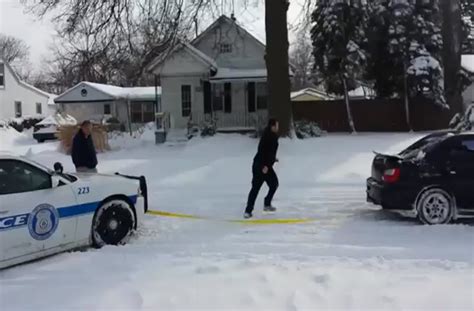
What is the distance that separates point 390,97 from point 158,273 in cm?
2902

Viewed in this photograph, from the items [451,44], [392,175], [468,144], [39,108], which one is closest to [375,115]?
[451,44]

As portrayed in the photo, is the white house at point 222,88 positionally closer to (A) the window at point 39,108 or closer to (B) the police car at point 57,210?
(B) the police car at point 57,210

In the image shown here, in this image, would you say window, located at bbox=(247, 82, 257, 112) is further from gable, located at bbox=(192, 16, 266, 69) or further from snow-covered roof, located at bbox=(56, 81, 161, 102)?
snow-covered roof, located at bbox=(56, 81, 161, 102)

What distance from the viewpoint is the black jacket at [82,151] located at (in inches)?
397

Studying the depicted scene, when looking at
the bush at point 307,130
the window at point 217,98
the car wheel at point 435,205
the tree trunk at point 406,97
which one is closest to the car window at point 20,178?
the car wheel at point 435,205

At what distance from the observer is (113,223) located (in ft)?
25.4

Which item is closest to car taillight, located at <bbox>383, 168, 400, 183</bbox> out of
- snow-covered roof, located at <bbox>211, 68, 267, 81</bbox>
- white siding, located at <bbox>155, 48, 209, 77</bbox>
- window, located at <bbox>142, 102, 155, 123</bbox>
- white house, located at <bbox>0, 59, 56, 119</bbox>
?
snow-covered roof, located at <bbox>211, 68, 267, 81</bbox>

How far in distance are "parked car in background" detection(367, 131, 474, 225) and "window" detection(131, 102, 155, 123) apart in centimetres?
3981

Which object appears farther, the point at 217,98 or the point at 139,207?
the point at 217,98

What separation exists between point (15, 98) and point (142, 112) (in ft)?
48.6

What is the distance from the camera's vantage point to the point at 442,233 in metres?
8.13

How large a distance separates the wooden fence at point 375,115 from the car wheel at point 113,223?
25.7 meters

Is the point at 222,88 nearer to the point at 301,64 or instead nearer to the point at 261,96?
the point at 261,96

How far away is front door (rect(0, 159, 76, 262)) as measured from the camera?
639 centimetres
